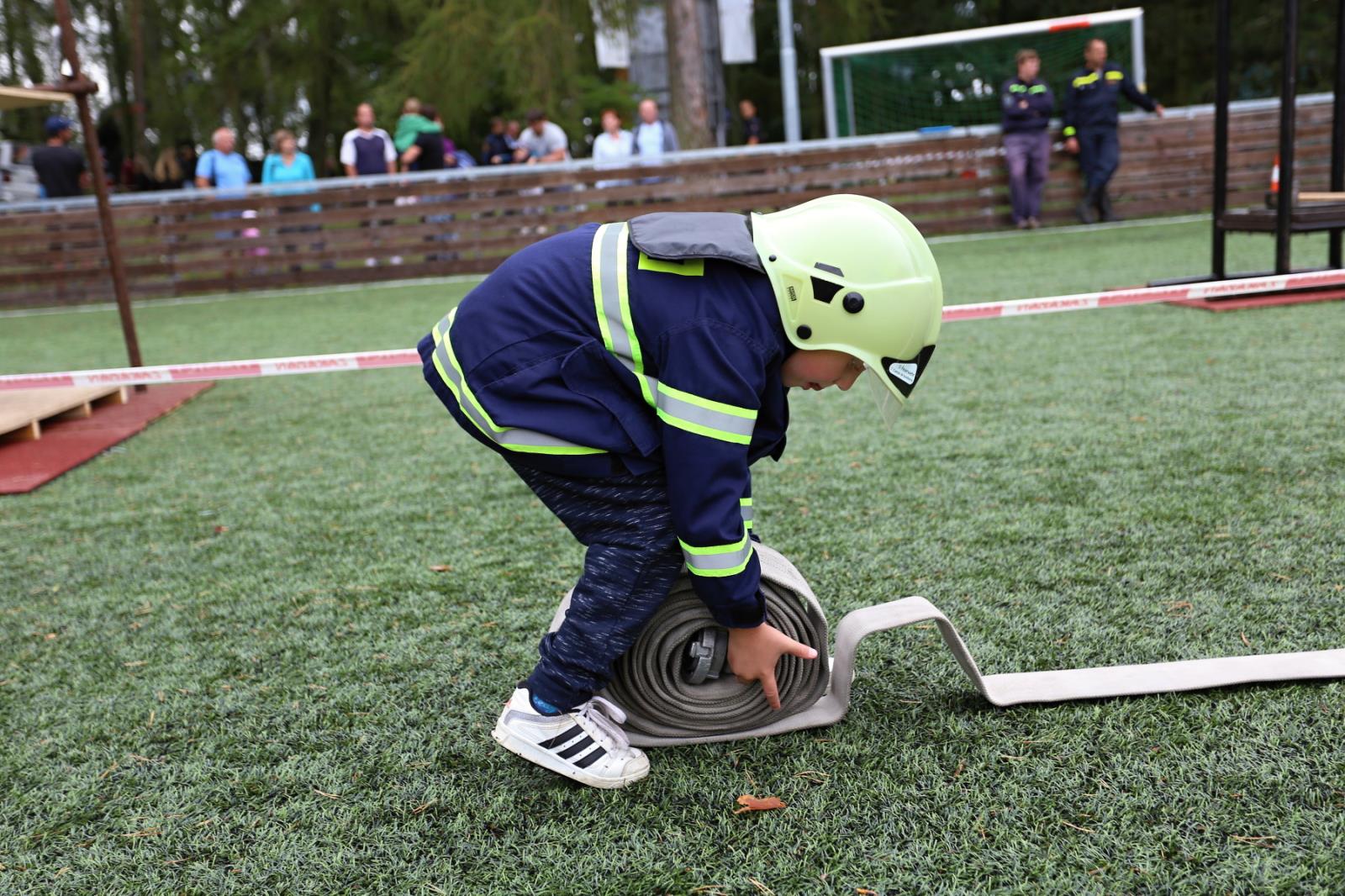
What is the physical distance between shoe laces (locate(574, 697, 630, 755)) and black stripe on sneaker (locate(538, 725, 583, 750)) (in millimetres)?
30

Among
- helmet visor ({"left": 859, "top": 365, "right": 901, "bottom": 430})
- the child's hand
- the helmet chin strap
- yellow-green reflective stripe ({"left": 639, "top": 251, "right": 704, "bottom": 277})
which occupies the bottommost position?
the helmet chin strap

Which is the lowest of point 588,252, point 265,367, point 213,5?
point 265,367

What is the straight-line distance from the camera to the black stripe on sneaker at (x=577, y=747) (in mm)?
2031

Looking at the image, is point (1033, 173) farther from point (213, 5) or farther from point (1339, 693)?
point (213, 5)

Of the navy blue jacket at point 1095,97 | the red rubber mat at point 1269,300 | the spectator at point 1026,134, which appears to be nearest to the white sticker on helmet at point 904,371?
the red rubber mat at point 1269,300

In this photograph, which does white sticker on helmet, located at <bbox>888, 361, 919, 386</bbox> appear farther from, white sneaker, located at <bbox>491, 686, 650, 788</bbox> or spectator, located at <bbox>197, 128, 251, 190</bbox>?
spectator, located at <bbox>197, 128, 251, 190</bbox>

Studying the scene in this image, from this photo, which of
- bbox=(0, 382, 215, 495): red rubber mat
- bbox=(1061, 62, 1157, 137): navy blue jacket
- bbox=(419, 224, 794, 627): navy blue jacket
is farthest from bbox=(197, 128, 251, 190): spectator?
bbox=(419, 224, 794, 627): navy blue jacket

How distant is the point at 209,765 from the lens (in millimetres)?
2170

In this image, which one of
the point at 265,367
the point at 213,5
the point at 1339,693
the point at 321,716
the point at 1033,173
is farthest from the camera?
the point at 213,5

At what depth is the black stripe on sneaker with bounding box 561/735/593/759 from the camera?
2.03m

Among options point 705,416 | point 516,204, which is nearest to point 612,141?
point 516,204

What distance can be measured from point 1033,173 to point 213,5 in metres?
17.2

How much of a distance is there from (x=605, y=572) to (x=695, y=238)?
0.60 meters

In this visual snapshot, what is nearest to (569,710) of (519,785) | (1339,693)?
(519,785)
